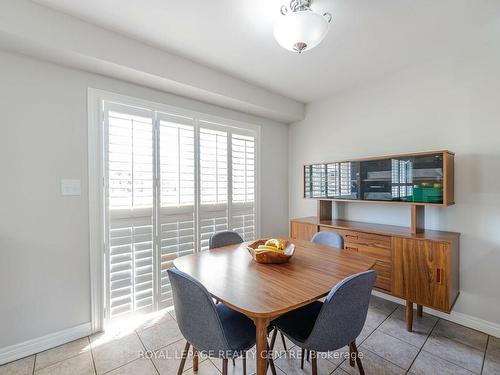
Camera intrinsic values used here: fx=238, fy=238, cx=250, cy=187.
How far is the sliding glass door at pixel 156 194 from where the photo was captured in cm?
214

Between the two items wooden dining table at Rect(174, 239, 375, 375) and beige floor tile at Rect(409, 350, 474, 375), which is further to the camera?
beige floor tile at Rect(409, 350, 474, 375)

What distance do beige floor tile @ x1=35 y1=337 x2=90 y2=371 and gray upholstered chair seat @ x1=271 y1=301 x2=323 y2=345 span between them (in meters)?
1.61

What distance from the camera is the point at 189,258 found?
1727 millimetres

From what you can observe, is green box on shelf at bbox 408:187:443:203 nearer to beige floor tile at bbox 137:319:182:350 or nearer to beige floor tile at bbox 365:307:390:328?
beige floor tile at bbox 365:307:390:328

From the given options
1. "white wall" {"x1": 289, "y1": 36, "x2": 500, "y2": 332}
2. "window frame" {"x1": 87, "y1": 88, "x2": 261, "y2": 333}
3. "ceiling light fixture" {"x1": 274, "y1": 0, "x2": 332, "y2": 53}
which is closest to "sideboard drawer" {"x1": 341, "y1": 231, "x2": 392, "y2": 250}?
"white wall" {"x1": 289, "y1": 36, "x2": 500, "y2": 332}

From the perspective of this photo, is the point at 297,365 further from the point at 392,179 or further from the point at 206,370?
the point at 392,179

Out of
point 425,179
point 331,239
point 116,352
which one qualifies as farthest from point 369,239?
point 116,352

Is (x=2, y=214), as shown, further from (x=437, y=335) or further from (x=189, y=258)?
(x=437, y=335)

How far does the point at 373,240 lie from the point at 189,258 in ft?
5.67

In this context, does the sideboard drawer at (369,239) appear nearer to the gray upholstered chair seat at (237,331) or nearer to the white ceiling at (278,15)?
the gray upholstered chair seat at (237,331)

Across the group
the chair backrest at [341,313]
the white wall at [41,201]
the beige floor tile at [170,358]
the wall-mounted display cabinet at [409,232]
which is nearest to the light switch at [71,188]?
the white wall at [41,201]

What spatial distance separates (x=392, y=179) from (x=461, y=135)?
692 millimetres

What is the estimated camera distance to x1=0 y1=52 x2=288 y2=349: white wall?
1729mm

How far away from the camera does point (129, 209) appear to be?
2.21 m
